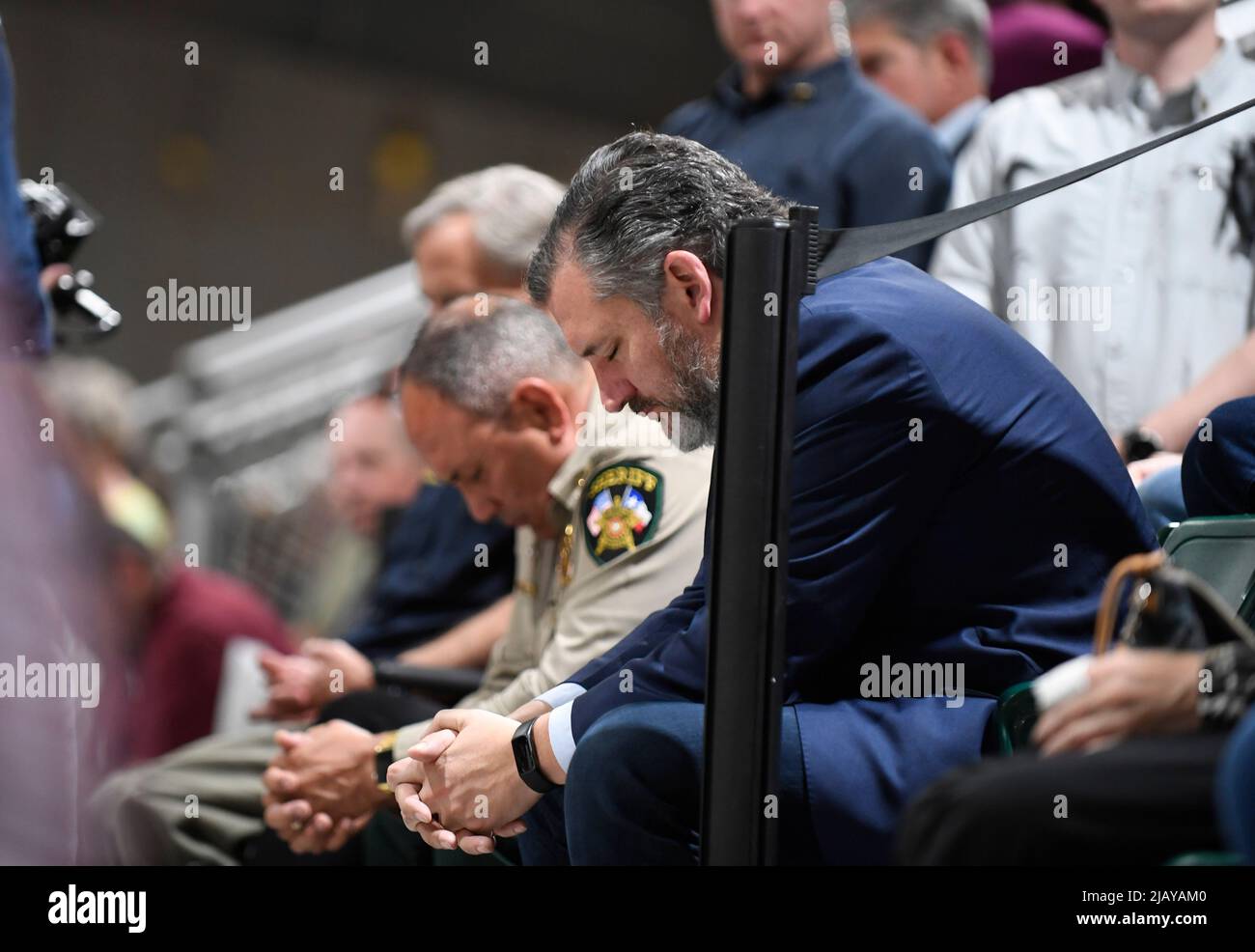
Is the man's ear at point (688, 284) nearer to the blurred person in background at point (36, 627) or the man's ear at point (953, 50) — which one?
the blurred person in background at point (36, 627)

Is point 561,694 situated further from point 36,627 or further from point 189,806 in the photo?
point 189,806

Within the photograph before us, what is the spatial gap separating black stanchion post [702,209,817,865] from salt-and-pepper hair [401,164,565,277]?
1.64m

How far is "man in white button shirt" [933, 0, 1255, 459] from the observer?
2598 mm

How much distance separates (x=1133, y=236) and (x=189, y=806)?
167 cm

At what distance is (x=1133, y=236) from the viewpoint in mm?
2674

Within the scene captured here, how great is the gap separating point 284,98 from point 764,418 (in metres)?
5.74

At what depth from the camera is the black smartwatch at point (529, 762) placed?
67.8 inches

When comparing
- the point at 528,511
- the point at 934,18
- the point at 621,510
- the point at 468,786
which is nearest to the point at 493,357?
the point at 528,511

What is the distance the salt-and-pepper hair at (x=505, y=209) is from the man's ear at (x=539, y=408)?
0.55 m

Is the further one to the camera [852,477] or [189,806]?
[189,806]

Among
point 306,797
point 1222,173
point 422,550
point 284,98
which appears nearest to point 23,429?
point 306,797

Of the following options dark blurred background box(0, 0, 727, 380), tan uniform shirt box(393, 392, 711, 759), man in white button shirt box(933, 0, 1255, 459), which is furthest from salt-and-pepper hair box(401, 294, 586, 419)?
dark blurred background box(0, 0, 727, 380)

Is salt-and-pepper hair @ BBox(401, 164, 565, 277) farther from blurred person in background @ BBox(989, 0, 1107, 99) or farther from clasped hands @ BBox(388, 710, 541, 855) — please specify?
clasped hands @ BBox(388, 710, 541, 855)

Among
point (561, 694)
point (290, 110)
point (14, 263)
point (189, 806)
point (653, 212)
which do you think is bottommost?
point (189, 806)
